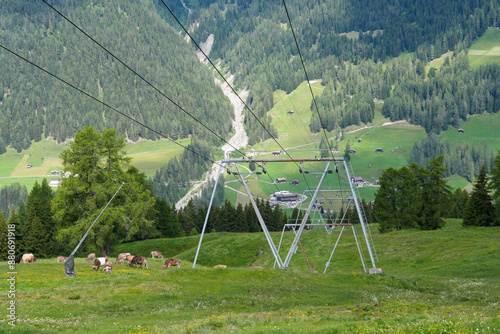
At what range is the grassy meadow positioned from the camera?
66.3 ft

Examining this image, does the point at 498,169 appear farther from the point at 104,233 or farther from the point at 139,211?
the point at 104,233

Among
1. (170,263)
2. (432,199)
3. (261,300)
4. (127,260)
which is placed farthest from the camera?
(432,199)

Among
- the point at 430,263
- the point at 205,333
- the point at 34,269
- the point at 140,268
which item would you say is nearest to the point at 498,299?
the point at 205,333

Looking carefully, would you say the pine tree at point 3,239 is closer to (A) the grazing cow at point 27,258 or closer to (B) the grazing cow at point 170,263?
(A) the grazing cow at point 27,258

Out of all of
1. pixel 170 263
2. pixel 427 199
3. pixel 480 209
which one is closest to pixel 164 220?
pixel 427 199

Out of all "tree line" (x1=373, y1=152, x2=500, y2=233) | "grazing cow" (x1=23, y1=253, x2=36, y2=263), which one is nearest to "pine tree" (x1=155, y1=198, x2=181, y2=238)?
"tree line" (x1=373, y1=152, x2=500, y2=233)

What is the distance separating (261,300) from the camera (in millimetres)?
31969

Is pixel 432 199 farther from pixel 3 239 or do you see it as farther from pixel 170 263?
pixel 3 239

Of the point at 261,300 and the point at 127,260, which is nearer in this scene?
the point at 261,300

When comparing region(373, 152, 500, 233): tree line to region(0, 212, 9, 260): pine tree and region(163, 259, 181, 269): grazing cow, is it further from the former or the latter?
region(0, 212, 9, 260): pine tree

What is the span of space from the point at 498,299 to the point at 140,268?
3208 cm

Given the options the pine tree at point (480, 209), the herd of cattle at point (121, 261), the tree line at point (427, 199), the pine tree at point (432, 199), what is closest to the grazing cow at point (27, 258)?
the herd of cattle at point (121, 261)

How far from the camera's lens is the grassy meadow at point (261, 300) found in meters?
20.2

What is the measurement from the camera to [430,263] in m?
59.5
